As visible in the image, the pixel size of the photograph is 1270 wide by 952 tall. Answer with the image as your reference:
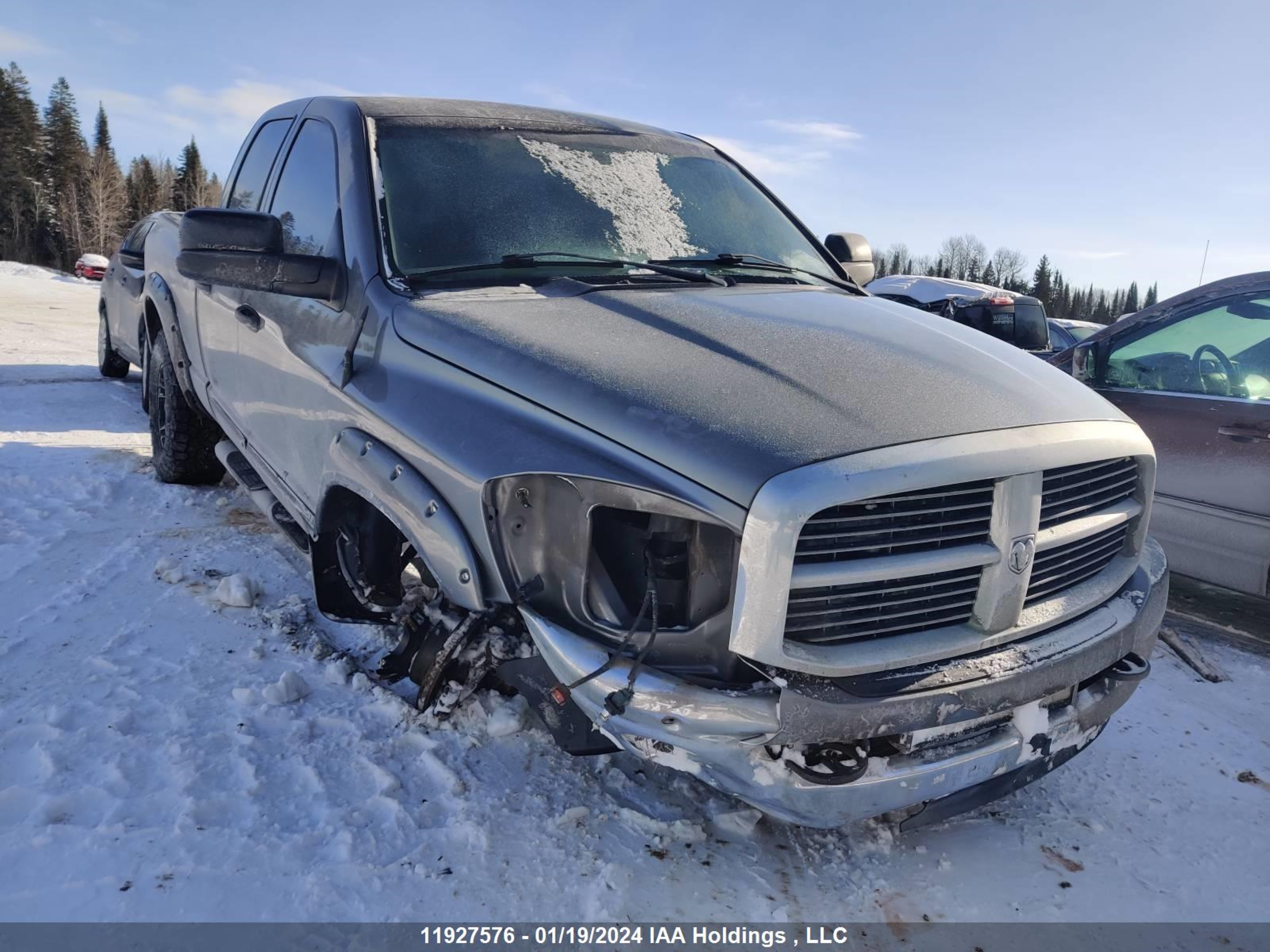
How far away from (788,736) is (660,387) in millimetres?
793

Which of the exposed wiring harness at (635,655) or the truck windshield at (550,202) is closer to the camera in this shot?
the exposed wiring harness at (635,655)

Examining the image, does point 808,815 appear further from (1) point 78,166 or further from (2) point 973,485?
(1) point 78,166

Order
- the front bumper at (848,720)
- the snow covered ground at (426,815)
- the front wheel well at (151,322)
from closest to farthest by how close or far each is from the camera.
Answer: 1. the front bumper at (848,720)
2. the snow covered ground at (426,815)
3. the front wheel well at (151,322)

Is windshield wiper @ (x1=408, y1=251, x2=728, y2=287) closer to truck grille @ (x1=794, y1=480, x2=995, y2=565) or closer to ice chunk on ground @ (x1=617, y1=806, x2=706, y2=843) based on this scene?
truck grille @ (x1=794, y1=480, x2=995, y2=565)

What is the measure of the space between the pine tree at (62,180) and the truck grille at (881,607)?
266 ft

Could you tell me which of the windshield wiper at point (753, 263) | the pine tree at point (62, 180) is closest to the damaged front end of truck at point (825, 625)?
the windshield wiper at point (753, 263)

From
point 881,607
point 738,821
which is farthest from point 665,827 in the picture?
point 881,607

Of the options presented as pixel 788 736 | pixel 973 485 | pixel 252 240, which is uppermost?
pixel 252 240

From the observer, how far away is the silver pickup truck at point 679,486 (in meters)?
1.91

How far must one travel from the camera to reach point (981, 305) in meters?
4.75

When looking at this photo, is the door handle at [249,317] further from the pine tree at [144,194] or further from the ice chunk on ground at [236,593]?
the pine tree at [144,194]

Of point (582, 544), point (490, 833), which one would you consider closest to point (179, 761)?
point (490, 833)

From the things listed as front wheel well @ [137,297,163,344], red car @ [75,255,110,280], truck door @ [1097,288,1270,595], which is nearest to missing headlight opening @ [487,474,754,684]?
truck door @ [1097,288,1270,595]

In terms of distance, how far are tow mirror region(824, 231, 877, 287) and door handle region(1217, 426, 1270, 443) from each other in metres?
1.79
